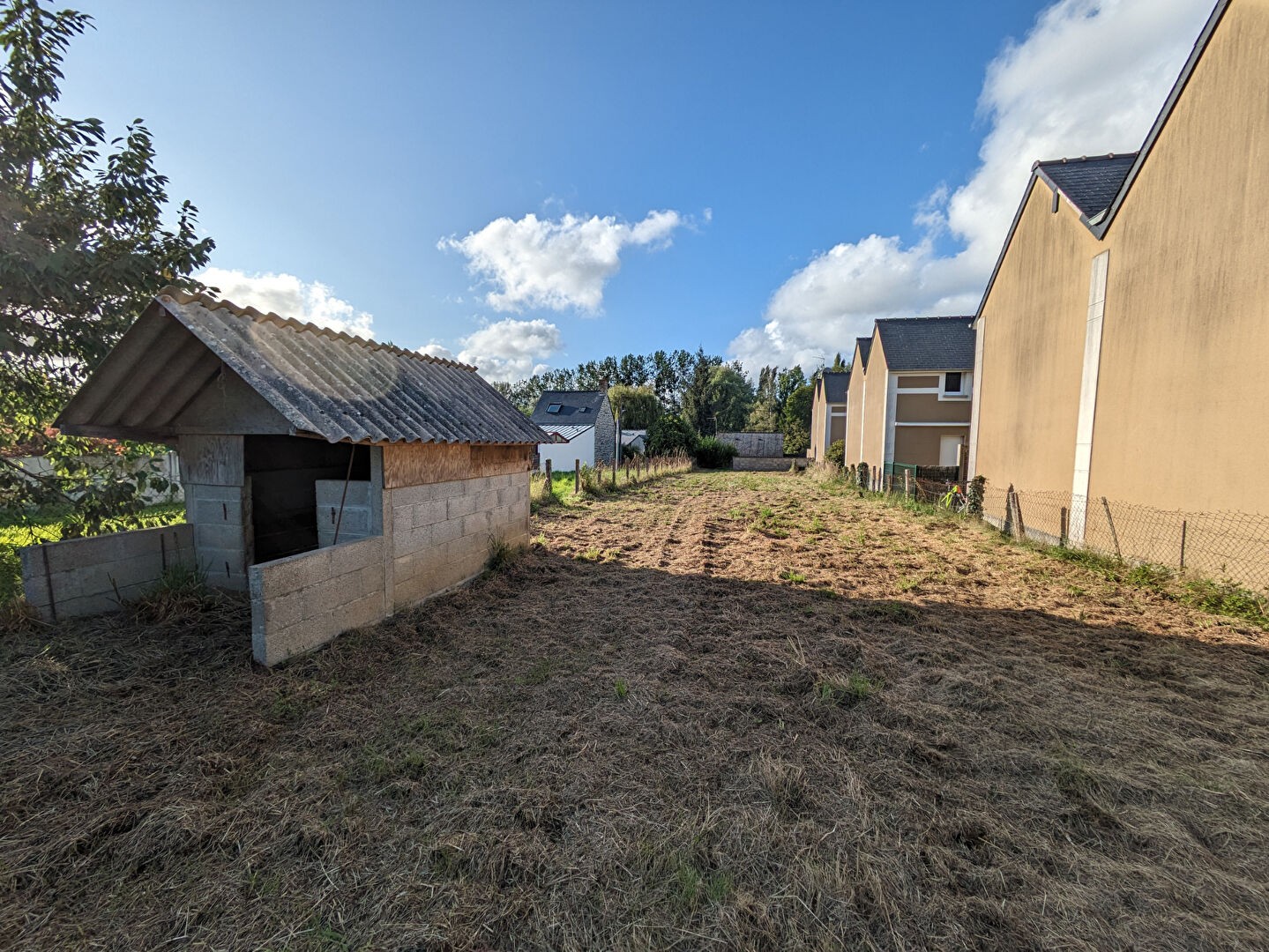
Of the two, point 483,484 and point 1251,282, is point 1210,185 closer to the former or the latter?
point 1251,282

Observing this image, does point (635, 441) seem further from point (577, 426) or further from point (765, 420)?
point (765, 420)

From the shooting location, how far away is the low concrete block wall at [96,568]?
4.50m

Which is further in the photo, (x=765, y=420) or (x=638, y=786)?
(x=765, y=420)

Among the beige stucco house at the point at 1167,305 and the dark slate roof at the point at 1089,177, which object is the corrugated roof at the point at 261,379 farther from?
the dark slate roof at the point at 1089,177

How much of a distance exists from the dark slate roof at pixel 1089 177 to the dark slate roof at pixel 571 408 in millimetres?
26845

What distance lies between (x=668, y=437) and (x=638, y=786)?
35417mm

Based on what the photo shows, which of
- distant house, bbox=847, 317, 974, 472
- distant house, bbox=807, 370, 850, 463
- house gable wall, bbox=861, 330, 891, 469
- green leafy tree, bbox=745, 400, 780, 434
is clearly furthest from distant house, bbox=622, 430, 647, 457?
distant house, bbox=847, 317, 974, 472

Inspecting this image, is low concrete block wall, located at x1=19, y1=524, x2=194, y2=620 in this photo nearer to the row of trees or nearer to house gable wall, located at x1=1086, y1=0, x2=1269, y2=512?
house gable wall, located at x1=1086, y1=0, x2=1269, y2=512

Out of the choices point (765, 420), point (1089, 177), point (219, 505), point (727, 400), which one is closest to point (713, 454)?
point (765, 420)

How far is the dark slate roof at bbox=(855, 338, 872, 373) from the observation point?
24.8 m

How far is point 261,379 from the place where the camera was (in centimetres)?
430

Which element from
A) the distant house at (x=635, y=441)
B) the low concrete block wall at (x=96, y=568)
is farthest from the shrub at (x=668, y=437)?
the low concrete block wall at (x=96, y=568)

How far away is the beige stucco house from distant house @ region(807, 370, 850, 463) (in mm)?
21834

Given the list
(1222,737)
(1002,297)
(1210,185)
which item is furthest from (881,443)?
(1222,737)
